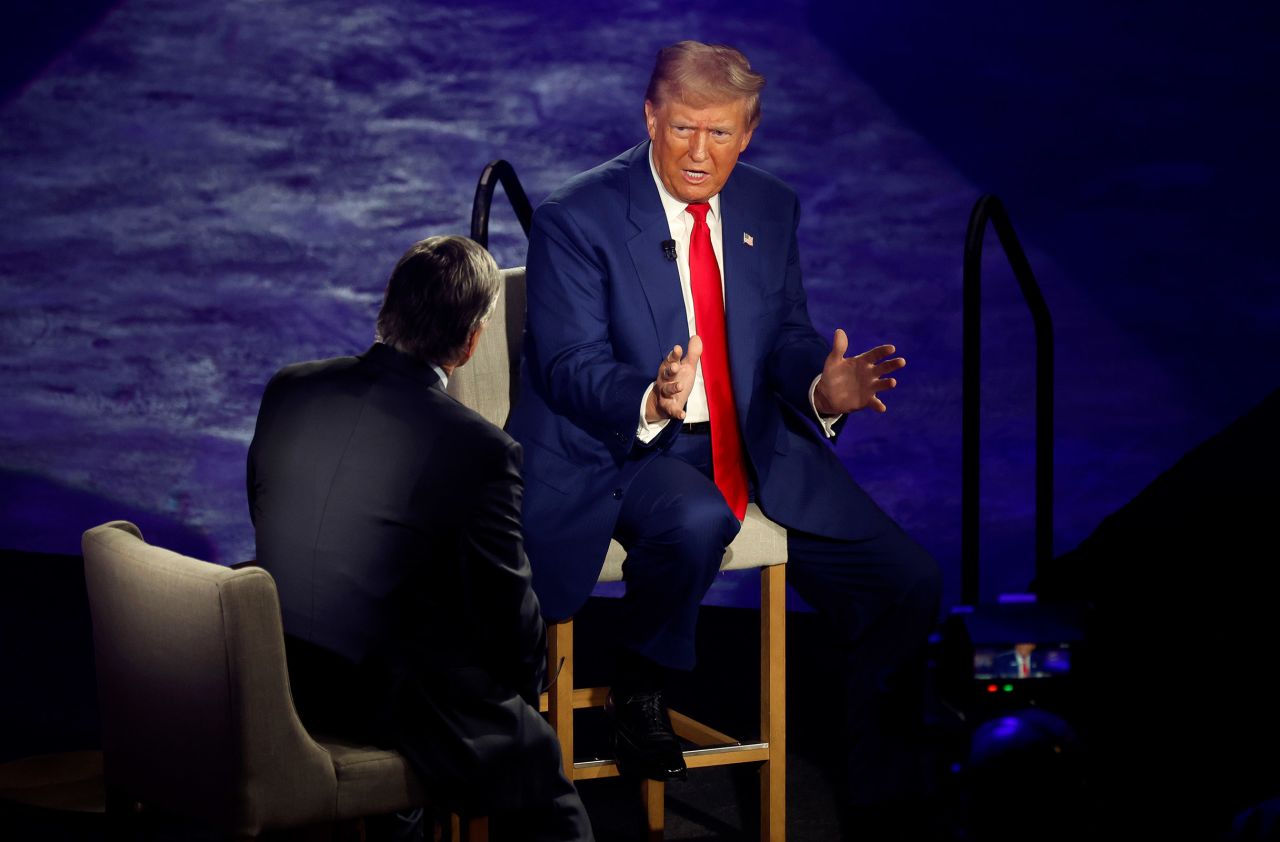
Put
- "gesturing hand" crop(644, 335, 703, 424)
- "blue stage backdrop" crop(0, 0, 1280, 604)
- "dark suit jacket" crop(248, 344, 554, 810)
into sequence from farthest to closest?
"blue stage backdrop" crop(0, 0, 1280, 604)
"gesturing hand" crop(644, 335, 703, 424)
"dark suit jacket" crop(248, 344, 554, 810)

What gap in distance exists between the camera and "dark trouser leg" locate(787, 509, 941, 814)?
2945 millimetres

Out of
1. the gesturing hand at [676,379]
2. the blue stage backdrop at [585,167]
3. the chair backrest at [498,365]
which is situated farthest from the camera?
the blue stage backdrop at [585,167]

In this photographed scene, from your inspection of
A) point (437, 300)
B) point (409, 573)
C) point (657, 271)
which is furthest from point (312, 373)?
point (657, 271)

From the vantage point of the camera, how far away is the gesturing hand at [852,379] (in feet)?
9.02

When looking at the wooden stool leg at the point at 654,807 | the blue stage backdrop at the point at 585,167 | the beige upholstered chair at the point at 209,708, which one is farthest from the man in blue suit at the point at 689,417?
the blue stage backdrop at the point at 585,167

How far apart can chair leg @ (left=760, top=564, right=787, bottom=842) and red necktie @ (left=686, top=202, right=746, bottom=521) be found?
172mm

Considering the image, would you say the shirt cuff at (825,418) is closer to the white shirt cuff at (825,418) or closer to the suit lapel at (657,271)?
the white shirt cuff at (825,418)

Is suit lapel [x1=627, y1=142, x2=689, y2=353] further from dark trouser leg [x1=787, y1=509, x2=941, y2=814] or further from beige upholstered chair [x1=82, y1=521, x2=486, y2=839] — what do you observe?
beige upholstered chair [x1=82, y1=521, x2=486, y2=839]

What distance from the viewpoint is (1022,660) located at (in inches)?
77.3

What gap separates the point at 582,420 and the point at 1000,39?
2265 mm

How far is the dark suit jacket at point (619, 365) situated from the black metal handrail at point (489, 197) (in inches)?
10.3

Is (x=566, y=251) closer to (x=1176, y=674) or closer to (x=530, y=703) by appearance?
(x=530, y=703)

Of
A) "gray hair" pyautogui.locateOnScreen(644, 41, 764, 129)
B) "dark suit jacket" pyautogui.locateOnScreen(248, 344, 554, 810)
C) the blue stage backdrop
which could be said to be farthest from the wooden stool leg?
the blue stage backdrop

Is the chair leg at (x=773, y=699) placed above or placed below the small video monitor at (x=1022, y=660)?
below
